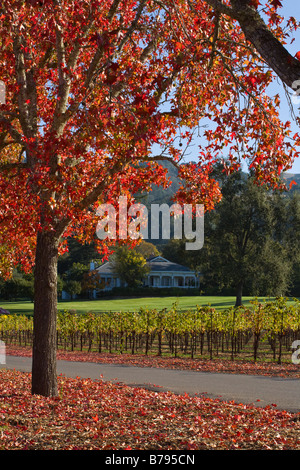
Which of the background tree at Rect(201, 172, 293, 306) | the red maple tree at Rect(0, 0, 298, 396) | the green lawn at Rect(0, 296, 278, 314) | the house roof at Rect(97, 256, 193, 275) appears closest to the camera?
the red maple tree at Rect(0, 0, 298, 396)

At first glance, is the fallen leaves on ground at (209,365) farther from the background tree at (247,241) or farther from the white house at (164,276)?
the white house at (164,276)

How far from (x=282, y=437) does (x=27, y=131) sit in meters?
6.55

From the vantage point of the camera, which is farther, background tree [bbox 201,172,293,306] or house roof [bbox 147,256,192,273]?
house roof [bbox 147,256,192,273]

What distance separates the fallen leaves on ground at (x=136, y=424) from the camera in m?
5.09

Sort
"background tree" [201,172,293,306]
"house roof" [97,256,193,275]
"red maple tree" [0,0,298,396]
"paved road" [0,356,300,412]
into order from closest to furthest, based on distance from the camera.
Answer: "red maple tree" [0,0,298,396] < "paved road" [0,356,300,412] < "background tree" [201,172,293,306] < "house roof" [97,256,193,275]

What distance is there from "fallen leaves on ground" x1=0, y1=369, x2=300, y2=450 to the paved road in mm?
1628

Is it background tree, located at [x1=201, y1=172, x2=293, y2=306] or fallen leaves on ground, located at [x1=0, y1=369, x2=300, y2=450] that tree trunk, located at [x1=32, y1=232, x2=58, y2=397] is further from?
background tree, located at [x1=201, y1=172, x2=293, y2=306]

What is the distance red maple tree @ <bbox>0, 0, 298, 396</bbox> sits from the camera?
23.2ft

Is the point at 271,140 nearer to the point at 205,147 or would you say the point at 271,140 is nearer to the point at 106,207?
the point at 205,147

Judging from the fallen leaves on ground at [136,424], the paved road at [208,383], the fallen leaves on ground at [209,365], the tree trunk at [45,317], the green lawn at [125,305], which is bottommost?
the green lawn at [125,305]

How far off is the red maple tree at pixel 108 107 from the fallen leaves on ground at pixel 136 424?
1.17m

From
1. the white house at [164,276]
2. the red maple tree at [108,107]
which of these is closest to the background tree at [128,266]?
the white house at [164,276]

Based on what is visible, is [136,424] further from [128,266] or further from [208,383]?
[128,266]

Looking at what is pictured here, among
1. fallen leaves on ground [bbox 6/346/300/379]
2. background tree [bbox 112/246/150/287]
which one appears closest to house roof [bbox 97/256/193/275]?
background tree [bbox 112/246/150/287]
